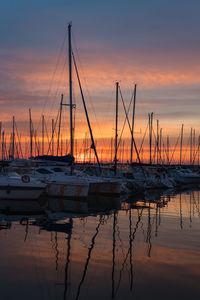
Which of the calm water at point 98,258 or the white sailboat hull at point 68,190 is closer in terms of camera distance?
the calm water at point 98,258

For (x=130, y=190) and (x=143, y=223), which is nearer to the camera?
(x=143, y=223)

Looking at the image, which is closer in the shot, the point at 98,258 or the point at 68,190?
the point at 98,258

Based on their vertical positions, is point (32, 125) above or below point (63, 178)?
above

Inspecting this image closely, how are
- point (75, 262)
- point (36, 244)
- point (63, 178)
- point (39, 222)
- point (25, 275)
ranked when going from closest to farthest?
point (25, 275)
point (75, 262)
point (36, 244)
point (39, 222)
point (63, 178)

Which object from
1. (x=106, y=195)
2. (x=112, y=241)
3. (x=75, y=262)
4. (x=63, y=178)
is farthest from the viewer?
(x=106, y=195)

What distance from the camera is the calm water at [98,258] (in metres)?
7.76

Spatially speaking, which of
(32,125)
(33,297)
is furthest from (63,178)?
(32,125)

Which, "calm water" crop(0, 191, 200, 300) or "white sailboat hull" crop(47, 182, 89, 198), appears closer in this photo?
"calm water" crop(0, 191, 200, 300)

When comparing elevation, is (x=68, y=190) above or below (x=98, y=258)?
above

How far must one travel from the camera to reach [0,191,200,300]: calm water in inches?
306

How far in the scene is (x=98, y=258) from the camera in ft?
33.3

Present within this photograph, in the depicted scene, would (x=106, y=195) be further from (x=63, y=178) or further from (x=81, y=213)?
(x=81, y=213)

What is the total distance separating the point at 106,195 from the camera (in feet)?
98.3

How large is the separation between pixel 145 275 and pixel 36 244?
→ 4.19 m
